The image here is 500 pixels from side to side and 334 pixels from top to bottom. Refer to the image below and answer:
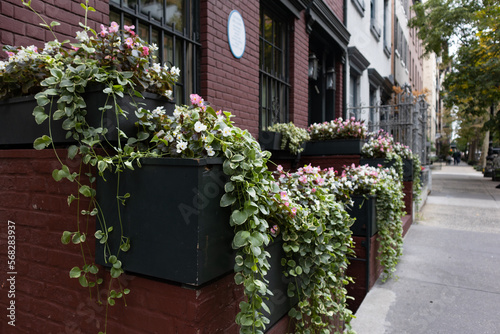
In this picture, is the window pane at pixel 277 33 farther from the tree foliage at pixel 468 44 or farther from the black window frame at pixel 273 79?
the tree foliage at pixel 468 44

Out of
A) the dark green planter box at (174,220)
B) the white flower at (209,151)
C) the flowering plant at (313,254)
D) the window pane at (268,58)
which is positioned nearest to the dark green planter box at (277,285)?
the flowering plant at (313,254)

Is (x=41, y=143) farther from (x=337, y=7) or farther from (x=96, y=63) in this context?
(x=337, y=7)

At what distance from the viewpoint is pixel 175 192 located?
1599mm

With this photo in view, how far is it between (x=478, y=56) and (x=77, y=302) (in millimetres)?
16232

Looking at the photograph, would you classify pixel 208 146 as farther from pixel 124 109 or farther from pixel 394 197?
pixel 394 197

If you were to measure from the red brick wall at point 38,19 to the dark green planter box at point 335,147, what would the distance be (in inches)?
163

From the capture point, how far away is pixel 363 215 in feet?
12.2

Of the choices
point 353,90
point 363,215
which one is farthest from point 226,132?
point 353,90

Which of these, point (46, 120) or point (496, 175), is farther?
point (496, 175)

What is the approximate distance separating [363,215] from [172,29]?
276cm

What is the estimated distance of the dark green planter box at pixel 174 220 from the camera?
155 cm

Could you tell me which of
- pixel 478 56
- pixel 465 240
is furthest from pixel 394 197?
pixel 478 56

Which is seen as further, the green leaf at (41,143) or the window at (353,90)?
the window at (353,90)

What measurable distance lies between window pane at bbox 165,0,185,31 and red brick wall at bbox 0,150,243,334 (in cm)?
243
